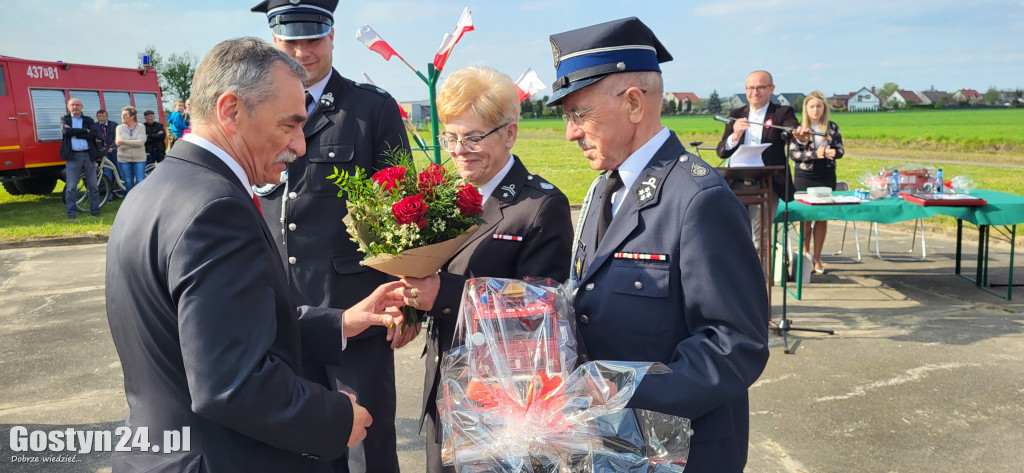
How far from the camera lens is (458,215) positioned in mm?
2191

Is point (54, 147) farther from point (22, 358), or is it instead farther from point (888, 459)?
point (888, 459)

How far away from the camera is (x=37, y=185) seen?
17.6 metres

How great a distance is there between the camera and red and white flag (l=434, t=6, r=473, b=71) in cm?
649

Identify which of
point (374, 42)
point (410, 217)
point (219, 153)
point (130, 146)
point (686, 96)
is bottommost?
point (410, 217)

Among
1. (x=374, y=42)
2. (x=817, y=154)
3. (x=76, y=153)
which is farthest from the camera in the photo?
(x=76, y=153)

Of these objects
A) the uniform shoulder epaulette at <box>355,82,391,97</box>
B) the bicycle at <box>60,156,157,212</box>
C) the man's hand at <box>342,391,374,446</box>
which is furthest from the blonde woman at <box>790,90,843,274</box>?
the bicycle at <box>60,156,157,212</box>

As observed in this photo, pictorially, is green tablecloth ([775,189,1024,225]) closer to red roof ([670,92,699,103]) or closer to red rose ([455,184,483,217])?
red rose ([455,184,483,217])

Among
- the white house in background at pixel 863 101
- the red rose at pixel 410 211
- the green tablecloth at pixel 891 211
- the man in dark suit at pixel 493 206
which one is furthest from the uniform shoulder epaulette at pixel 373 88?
the white house in background at pixel 863 101

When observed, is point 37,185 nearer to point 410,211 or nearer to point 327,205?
point 327,205

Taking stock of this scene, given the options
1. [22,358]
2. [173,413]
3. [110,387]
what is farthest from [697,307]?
[22,358]

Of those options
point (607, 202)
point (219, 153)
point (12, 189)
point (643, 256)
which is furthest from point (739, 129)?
point (12, 189)

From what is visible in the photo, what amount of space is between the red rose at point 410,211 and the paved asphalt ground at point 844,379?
227 centimetres

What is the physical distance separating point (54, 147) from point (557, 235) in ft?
57.8

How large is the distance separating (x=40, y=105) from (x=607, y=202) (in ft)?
58.8
